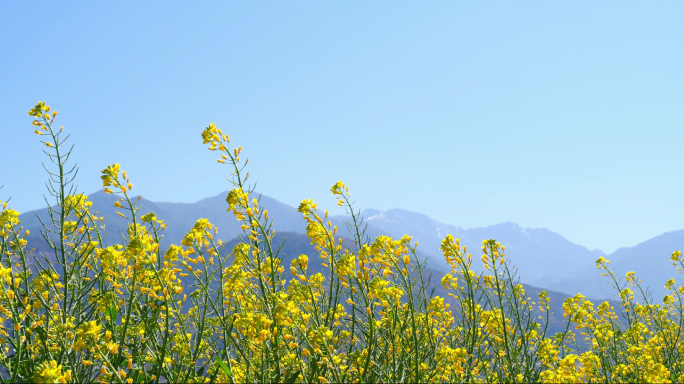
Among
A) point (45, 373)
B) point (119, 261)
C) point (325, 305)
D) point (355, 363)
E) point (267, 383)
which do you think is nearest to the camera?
point (45, 373)

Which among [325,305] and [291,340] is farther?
[325,305]

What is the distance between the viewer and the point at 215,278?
3.09m

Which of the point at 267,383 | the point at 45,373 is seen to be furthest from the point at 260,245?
the point at 45,373

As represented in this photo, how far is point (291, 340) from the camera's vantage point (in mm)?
2600

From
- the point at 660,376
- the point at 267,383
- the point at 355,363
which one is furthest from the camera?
the point at 660,376

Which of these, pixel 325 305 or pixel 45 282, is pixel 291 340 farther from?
pixel 45 282

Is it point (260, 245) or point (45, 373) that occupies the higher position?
point (260, 245)

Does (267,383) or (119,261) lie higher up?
(119,261)

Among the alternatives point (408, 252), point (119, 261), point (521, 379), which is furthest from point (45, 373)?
point (521, 379)

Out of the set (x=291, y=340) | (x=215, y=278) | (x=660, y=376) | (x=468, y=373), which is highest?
(x=215, y=278)

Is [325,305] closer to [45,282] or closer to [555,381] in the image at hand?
[555,381]

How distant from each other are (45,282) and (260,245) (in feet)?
4.91

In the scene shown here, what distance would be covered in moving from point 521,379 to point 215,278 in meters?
2.23

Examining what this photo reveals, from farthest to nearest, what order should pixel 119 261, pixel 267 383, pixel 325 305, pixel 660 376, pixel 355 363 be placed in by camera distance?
pixel 325 305
pixel 660 376
pixel 355 363
pixel 119 261
pixel 267 383
